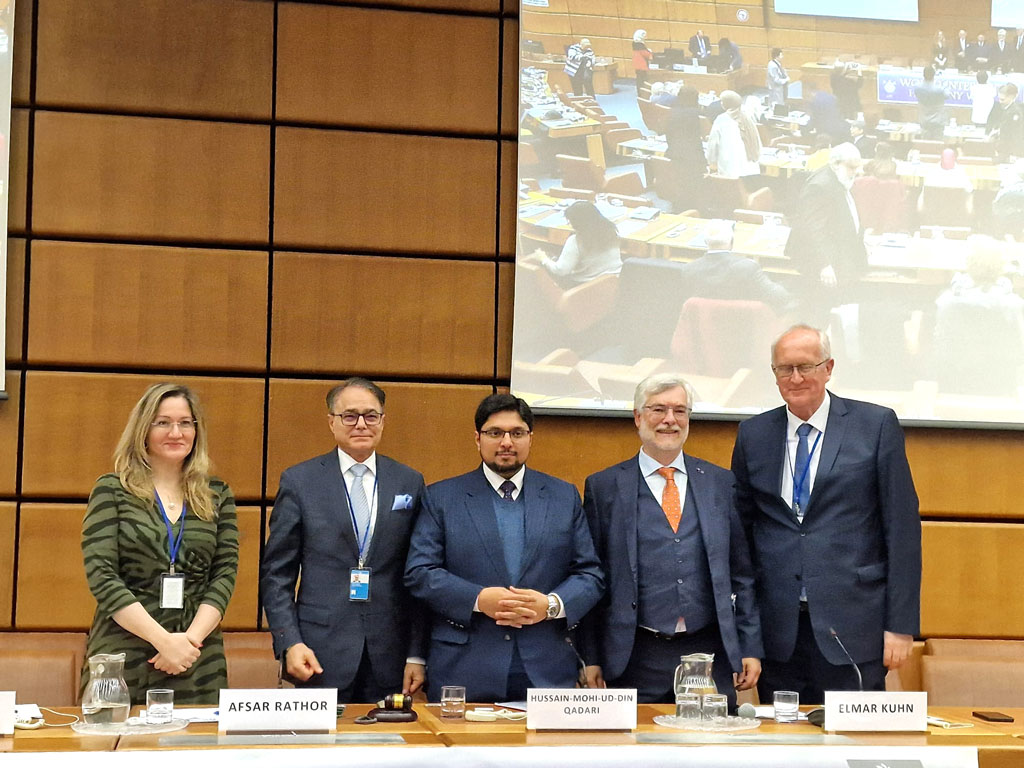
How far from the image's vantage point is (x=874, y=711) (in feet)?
8.37

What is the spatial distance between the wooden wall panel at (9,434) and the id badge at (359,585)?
188 centimetres

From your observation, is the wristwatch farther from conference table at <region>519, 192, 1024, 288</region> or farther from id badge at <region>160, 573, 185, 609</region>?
conference table at <region>519, 192, 1024, 288</region>

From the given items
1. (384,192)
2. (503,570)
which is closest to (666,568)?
(503,570)

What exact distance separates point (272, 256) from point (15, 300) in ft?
3.35

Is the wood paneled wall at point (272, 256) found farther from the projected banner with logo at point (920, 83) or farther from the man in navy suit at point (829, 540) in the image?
the man in navy suit at point (829, 540)

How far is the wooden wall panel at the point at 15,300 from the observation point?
4.28 meters

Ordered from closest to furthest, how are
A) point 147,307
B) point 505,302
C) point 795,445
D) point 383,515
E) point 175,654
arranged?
point 175,654 → point 383,515 → point 795,445 → point 147,307 → point 505,302

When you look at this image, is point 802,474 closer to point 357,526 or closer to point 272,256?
point 357,526

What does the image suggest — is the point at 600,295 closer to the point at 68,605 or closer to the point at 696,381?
the point at 696,381

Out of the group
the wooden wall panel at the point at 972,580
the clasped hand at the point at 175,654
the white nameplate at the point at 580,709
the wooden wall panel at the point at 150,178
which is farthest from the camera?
the wooden wall panel at the point at 972,580

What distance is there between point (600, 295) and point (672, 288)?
31 cm

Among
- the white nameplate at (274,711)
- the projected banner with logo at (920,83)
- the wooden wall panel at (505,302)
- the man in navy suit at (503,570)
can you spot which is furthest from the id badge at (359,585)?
the projected banner with logo at (920,83)

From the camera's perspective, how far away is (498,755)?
2.23 metres

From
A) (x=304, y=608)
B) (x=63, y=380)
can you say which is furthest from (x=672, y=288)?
(x=63, y=380)
